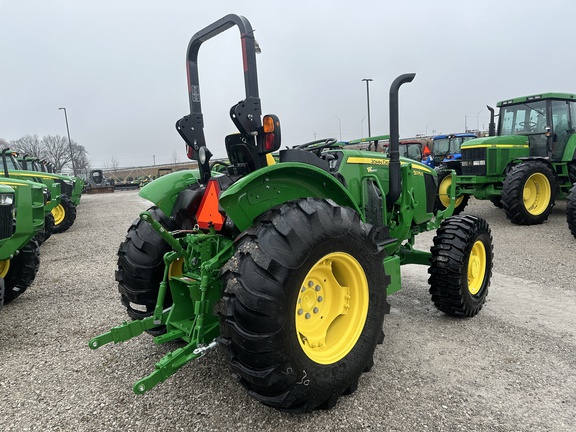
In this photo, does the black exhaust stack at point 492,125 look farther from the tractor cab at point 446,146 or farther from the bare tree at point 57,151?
the bare tree at point 57,151

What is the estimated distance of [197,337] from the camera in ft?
7.76

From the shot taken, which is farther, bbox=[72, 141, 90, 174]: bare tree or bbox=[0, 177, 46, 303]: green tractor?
bbox=[72, 141, 90, 174]: bare tree

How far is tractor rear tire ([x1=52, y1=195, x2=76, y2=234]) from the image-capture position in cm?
1102

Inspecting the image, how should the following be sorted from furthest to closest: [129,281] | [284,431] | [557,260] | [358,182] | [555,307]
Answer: [557,260]
[555,307]
[358,182]
[129,281]
[284,431]

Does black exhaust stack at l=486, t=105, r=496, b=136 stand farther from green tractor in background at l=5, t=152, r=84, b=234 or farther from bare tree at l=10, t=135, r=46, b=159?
bare tree at l=10, t=135, r=46, b=159

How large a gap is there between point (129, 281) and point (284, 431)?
62.0 inches

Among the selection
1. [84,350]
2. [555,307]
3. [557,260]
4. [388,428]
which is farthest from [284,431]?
[557,260]

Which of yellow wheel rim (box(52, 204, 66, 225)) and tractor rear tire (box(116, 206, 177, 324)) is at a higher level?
tractor rear tire (box(116, 206, 177, 324))

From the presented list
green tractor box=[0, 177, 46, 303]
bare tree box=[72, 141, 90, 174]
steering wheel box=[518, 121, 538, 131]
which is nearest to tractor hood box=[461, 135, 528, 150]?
steering wheel box=[518, 121, 538, 131]

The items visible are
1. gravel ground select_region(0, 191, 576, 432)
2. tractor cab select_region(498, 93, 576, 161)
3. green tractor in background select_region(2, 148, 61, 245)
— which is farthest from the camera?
tractor cab select_region(498, 93, 576, 161)

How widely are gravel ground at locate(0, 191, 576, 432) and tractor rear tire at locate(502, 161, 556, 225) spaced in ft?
12.5

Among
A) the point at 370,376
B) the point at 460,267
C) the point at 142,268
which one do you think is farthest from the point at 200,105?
the point at 460,267

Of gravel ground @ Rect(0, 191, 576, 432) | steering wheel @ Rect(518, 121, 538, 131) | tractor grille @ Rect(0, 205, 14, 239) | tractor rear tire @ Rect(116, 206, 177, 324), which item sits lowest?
gravel ground @ Rect(0, 191, 576, 432)

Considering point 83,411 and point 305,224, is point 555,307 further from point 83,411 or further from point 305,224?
point 83,411
